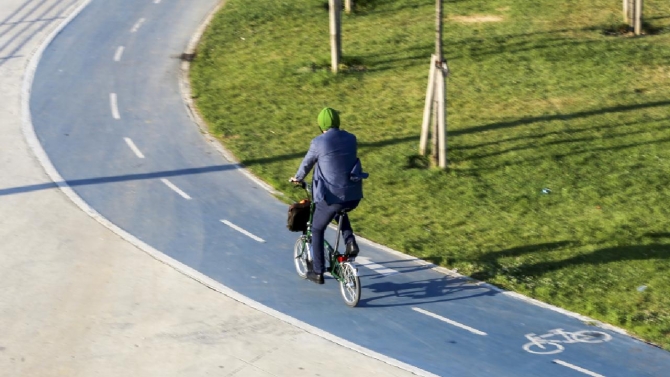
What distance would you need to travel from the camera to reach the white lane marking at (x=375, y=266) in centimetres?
1157

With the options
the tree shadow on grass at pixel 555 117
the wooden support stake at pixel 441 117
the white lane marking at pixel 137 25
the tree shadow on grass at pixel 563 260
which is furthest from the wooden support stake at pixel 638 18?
the white lane marking at pixel 137 25

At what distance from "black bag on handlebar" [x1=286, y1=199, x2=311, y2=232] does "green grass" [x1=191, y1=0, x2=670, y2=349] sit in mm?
1750

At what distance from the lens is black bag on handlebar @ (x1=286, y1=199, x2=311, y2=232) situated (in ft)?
36.0

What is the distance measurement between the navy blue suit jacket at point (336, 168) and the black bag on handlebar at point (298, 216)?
70 cm

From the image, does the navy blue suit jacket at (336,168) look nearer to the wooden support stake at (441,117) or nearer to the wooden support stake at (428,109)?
the wooden support stake at (441,117)

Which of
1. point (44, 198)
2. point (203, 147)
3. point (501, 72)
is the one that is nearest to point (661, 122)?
point (501, 72)

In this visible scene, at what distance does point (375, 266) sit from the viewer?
462 inches

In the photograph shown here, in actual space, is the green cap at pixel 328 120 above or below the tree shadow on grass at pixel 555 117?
above

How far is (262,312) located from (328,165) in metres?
1.76

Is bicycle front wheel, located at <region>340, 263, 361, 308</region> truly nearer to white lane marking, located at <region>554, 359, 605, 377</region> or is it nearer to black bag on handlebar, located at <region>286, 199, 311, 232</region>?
black bag on handlebar, located at <region>286, 199, 311, 232</region>

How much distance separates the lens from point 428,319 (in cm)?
1032

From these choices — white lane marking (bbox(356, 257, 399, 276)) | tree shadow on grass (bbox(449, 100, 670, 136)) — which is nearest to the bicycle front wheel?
white lane marking (bbox(356, 257, 399, 276))

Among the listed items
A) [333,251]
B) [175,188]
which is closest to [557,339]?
[333,251]

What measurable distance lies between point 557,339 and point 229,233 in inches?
A: 191
